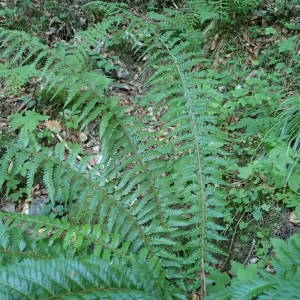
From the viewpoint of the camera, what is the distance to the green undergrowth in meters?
1.91

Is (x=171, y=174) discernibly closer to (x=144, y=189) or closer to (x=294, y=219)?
(x=144, y=189)

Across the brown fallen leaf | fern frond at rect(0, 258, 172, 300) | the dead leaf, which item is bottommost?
fern frond at rect(0, 258, 172, 300)

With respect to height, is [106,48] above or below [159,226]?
above

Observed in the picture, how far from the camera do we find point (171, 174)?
271cm

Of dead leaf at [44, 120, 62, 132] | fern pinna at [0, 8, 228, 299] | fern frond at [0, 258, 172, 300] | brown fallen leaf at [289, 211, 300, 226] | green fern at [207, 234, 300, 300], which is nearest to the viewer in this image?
fern frond at [0, 258, 172, 300]

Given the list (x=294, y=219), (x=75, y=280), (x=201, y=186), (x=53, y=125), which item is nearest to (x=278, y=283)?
(x=75, y=280)

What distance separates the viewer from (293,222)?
2678 millimetres

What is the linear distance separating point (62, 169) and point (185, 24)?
255 centimetres

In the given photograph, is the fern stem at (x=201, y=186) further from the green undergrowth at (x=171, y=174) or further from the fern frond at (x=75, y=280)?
the fern frond at (x=75, y=280)

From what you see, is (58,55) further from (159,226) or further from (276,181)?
(276,181)

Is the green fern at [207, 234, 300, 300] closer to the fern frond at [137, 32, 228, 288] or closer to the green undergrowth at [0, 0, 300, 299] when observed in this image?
the green undergrowth at [0, 0, 300, 299]

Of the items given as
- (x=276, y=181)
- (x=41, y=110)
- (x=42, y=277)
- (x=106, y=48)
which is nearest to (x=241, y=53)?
(x=106, y=48)

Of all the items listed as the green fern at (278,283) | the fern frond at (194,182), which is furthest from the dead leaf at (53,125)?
the green fern at (278,283)

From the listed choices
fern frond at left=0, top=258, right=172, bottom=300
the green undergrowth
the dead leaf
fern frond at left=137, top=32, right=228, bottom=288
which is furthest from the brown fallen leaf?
the dead leaf
